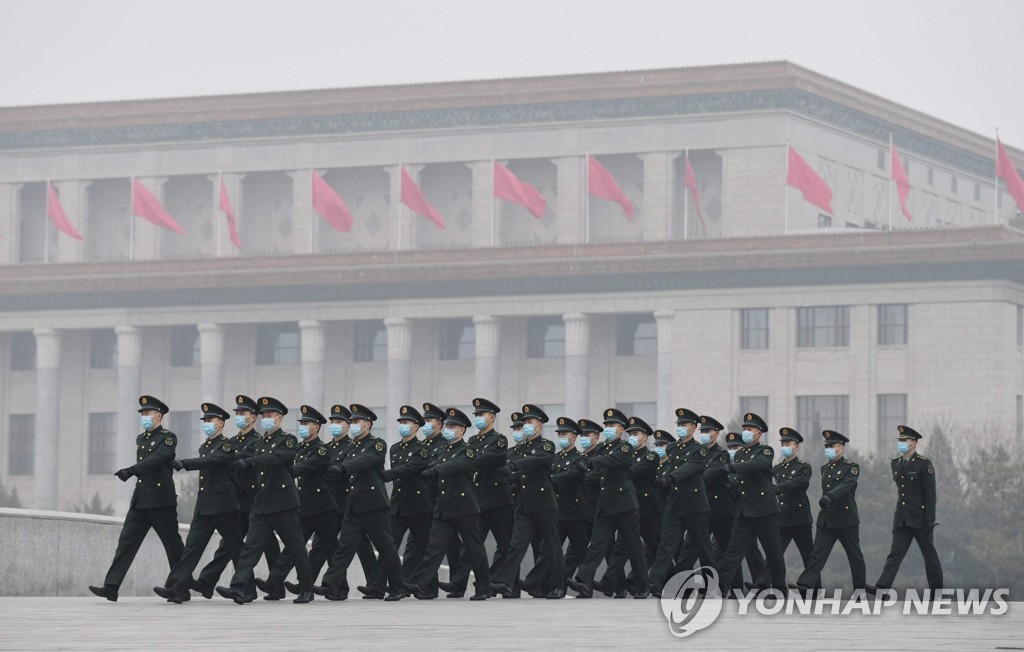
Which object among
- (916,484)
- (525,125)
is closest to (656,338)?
(525,125)

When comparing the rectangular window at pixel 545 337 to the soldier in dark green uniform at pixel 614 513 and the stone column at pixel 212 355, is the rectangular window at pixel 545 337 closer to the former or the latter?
the stone column at pixel 212 355

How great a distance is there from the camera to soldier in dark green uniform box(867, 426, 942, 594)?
2067cm

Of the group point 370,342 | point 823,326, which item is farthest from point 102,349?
point 823,326

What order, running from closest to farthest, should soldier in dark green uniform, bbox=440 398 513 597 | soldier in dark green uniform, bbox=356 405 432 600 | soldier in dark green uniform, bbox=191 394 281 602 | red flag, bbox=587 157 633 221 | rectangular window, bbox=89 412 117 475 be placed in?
soldier in dark green uniform, bbox=191 394 281 602
soldier in dark green uniform, bbox=356 405 432 600
soldier in dark green uniform, bbox=440 398 513 597
red flag, bbox=587 157 633 221
rectangular window, bbox=89 412 117 475

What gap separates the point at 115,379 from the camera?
7131cm

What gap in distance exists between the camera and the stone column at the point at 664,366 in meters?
62.3

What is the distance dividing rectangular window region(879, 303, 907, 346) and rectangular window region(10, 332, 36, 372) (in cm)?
2805

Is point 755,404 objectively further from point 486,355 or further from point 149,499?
point 149,499

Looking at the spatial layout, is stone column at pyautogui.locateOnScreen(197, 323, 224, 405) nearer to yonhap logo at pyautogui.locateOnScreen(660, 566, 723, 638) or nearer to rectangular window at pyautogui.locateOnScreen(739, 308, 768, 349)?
rectangular window at pyautogui.locateOnScreen(739, 308, 768, 349)

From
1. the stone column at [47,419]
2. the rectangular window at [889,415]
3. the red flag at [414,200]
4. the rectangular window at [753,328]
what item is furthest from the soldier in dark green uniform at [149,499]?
the stone column at [47,419]

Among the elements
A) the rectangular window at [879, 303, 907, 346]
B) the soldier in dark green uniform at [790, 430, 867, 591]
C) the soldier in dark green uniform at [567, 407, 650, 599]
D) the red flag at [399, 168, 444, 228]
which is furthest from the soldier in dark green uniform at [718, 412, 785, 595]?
the red flag at [399, 168, 444, 228]

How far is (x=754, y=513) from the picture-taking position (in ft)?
68.2

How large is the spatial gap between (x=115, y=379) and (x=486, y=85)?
15.1 meters

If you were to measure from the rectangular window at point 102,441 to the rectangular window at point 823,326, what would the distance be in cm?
2256
